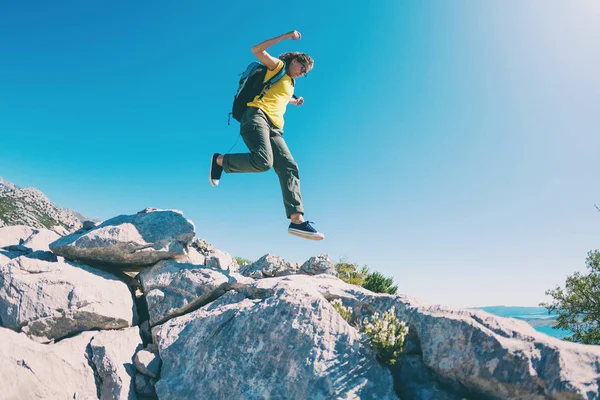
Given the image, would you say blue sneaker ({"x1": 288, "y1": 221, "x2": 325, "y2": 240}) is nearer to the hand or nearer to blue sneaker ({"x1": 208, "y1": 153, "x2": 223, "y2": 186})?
blue sneaker ({"x1": 208, "y1": 153, "x2": 223, "y2": 186})

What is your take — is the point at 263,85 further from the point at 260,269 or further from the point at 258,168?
the point at 260,269

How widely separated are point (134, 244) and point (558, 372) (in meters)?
7.64

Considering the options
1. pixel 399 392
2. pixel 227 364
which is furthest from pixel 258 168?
pixel 399 392

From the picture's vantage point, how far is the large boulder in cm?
513

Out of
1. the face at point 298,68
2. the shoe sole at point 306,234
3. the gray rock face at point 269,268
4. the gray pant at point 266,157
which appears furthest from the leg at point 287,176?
the gray rock face at point 269,268

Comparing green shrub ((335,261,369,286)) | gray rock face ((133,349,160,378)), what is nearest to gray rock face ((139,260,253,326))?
gray rock face ((133,349,160,378))

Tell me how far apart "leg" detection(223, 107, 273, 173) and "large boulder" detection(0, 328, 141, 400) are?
4.17 meters

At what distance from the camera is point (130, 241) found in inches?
298

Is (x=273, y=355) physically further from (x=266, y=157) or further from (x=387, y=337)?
(x=266, y=157)

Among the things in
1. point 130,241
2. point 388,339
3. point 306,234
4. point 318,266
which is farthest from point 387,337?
point 318,266

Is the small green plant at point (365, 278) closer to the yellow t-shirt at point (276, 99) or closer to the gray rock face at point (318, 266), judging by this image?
the gray rock face at point (318, 266)

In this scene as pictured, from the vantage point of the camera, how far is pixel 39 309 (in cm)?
630

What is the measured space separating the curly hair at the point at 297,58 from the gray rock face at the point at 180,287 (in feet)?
16.7

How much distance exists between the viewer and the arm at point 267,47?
673cm
